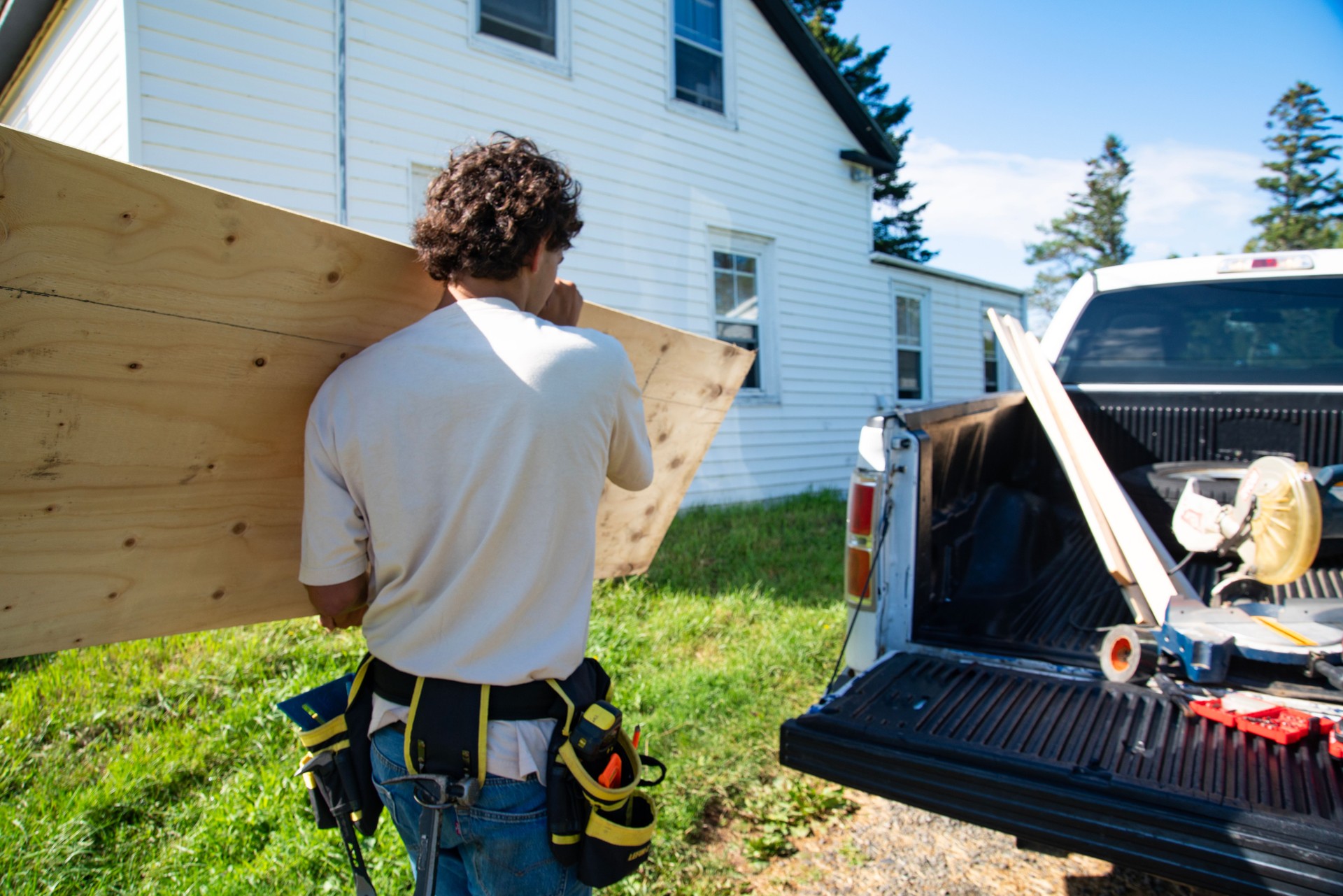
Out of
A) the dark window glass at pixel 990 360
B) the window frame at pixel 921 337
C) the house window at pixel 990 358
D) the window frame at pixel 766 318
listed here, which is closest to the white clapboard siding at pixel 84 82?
the window frame at pixel 766 318

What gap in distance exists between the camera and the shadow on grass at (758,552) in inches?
221

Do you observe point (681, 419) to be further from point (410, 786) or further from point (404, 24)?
point (404, 24)

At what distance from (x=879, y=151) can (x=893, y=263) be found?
1.53m

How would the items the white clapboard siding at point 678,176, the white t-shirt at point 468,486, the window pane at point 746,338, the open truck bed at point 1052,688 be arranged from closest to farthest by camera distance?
the white t-shirt at point 468,486 < the open truck bed at point 1052,688 < the white clapboard siding at point 678,176 < the window pane at point 746,338

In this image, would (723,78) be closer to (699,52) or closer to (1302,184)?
(699,52)

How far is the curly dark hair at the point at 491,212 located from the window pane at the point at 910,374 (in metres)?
10.9

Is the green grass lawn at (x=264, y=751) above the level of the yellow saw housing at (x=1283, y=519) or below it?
below

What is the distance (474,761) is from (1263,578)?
273 cm

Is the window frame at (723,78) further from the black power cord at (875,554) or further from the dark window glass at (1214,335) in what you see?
the black power cord at (875,554)

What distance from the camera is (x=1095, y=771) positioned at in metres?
1.98

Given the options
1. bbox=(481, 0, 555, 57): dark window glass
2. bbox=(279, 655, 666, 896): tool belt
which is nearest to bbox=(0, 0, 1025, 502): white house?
bbox=(481, 0, 555, 57): dark window glass

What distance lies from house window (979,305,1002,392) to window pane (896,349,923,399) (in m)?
2.17

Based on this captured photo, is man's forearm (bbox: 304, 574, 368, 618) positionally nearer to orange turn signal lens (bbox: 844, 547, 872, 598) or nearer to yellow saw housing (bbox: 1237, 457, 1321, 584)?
orange turn signal lens (bbox: 844, 547, 872, 598)

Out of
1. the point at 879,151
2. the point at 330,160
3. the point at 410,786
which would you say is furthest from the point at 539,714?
the point at 879,151
